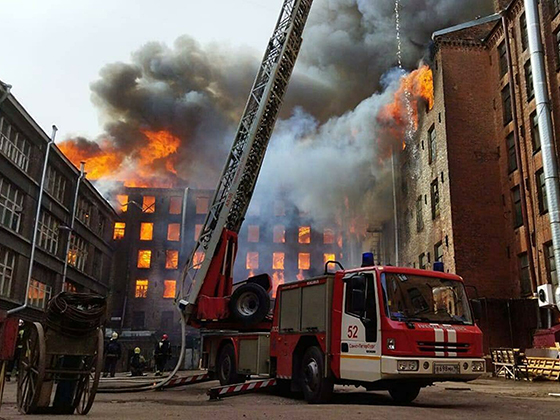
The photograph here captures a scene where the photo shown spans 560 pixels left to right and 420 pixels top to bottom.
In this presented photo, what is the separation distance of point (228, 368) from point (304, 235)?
41.4 metres

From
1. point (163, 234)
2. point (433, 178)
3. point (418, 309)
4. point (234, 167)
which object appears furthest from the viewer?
point (163, 234)

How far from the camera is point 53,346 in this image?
7.07 m

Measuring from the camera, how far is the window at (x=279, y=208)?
50.9 m

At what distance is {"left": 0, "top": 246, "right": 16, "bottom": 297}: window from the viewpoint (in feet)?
77.4

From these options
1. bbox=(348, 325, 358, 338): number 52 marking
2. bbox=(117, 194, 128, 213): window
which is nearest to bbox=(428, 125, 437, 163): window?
bbox=(348, 325, 358, 338): number 52 marking

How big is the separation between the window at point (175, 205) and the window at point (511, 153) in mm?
33923

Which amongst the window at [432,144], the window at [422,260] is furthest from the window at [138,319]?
the window at [432,144]

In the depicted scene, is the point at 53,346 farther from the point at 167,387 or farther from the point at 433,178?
the point at 433,178

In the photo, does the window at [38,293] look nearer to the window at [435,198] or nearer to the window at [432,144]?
the window at [435,198]

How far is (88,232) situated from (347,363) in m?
31.2

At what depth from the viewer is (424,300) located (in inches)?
358

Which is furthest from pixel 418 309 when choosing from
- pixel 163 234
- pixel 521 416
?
pixel 163 234

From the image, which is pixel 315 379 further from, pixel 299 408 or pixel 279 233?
pixel 279 233

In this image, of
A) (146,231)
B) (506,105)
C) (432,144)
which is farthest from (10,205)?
(146,231)
